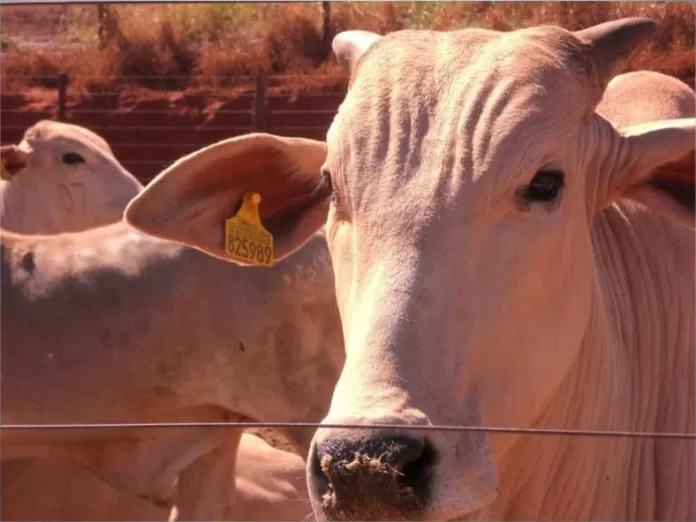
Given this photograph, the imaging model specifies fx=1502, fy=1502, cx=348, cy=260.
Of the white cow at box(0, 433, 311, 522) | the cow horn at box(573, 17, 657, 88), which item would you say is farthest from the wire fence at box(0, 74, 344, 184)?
the cow horn at box(573, 17, 657, 88)

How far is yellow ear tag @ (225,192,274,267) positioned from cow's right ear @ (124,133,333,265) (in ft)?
0.08

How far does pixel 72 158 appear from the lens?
9.84 meters

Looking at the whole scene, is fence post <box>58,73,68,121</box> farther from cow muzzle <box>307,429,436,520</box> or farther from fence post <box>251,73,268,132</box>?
cow muzzle <box>307,429,436,520</box>

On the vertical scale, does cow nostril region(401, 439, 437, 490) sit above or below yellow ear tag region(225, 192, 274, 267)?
below

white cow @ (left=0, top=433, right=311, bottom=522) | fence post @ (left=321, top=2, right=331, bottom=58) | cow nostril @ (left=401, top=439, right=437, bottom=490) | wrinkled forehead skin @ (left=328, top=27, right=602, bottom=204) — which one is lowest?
white cow @ (left=0, top=433, right=311, bottom=522)

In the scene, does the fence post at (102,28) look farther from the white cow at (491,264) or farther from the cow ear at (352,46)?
the cow ear at (352,46)

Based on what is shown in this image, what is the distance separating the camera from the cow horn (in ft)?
10.7

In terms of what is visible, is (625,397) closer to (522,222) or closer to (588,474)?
(588,474)

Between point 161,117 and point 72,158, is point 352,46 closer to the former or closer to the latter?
point 72,158

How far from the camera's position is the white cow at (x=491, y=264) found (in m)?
2.74

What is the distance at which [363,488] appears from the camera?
8.56 feet

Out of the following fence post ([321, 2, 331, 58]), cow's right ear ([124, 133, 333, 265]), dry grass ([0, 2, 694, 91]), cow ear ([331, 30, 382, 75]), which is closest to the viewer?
cow ear ([331, 30, 382, 75])

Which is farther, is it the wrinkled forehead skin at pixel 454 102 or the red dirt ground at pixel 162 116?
the red dirt ground at pixel 162 116

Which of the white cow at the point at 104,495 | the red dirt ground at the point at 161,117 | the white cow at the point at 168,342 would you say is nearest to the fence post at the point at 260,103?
the red dirt ground at the point at 161,117
